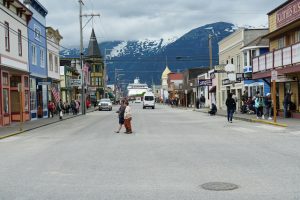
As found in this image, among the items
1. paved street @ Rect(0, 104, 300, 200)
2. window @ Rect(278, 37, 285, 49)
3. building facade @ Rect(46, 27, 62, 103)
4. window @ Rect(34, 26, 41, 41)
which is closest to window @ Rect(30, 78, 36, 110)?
window @ Rect(34, 26, 41, 41)

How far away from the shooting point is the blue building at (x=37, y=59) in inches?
1582

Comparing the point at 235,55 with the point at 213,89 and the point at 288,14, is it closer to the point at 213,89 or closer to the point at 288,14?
the point at 213,89

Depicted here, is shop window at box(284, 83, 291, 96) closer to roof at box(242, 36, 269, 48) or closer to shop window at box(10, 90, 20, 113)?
roof at box(242, 36, 269, 48)

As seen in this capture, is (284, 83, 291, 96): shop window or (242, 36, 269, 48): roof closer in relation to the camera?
(284, 83, 291, 96): shop window

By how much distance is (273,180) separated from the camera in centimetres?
945

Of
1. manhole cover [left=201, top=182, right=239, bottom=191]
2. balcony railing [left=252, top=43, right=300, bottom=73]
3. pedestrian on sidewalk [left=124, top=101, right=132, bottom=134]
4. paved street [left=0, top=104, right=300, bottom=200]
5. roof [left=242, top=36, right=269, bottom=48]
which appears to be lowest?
paved street [left=0, top=104, right=300, bottom=200]

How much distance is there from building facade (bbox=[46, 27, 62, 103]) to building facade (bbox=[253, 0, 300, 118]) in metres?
20.6

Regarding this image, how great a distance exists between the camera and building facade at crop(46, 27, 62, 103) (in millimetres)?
47719

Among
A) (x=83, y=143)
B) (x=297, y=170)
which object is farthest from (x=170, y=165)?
(x=83, y=143)

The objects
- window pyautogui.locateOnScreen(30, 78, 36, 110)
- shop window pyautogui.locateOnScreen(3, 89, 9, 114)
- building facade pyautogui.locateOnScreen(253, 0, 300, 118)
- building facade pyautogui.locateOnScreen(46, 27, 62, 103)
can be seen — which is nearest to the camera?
building facade pyautogui.locateOnScreen(253, 0, 300, 118)

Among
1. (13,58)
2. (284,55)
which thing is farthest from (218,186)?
(13,58)

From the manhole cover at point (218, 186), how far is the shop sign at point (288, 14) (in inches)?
900

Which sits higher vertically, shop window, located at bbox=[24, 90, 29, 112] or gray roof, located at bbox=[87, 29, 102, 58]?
gray roof, located at bbox=[87, 29, 102, 58]

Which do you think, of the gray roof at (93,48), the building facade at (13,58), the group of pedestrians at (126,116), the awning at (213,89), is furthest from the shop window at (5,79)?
the gray roof at (93,48)
